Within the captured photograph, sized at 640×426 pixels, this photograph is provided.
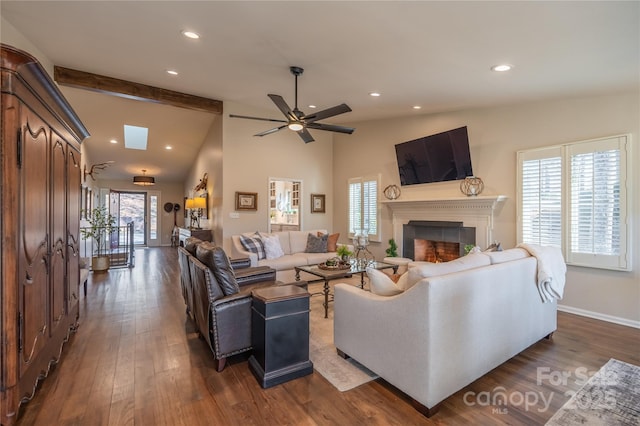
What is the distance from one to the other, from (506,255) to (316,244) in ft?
12.5

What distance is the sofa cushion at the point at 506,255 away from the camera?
8.32 ft

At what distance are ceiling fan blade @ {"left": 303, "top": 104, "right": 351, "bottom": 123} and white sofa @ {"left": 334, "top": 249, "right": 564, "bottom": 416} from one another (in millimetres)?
2172

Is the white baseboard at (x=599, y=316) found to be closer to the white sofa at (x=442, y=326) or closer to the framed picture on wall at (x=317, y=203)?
the white sofa at (x=442, y=326)

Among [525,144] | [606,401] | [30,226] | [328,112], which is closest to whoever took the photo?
[30,226]

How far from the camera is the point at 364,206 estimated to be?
6.76m

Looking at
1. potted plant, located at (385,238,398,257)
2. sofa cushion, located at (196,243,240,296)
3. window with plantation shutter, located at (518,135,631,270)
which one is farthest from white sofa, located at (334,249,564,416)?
potted plant, located at (385,238,398,257)

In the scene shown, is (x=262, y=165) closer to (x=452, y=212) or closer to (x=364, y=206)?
(x=364, y=206)

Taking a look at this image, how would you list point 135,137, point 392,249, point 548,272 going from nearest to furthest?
point 548,272, point 392,249, point 135,137

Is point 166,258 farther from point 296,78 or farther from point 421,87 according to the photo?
point 421,87

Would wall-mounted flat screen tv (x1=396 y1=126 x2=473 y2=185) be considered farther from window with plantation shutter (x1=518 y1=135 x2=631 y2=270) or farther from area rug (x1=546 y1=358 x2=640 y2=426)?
area rug (x1=546 y1=358 x2=640 y2=426)

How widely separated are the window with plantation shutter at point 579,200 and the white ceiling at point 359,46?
0.76 m

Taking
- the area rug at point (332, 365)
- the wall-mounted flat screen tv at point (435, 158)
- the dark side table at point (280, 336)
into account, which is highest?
the wall-mounted flat screen tv at point (435, 158)

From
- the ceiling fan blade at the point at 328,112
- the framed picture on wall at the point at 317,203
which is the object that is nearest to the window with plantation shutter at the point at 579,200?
the ceiling fan blade at the point at 328,112

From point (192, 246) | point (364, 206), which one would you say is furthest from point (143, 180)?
point (192, 246)
